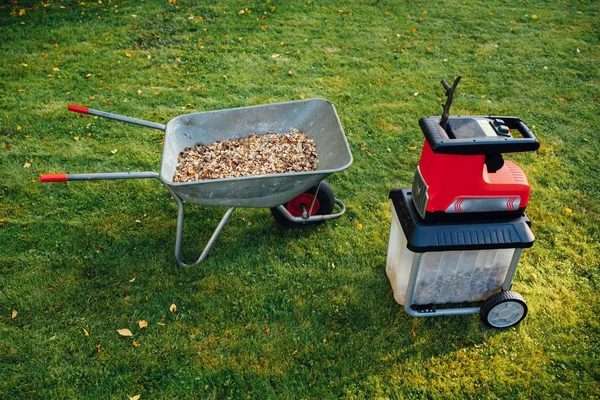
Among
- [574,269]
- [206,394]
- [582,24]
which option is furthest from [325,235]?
[582,24]

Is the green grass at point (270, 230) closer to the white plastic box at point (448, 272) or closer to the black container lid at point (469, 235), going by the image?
the white plastic box at point (448, 272)

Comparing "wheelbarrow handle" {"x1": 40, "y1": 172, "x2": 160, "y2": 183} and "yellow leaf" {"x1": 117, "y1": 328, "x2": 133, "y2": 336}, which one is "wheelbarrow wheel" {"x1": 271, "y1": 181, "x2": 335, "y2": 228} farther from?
"yellow leaf" {"x1": 117, "y1": 328, "x2": 133, "y2": 336}

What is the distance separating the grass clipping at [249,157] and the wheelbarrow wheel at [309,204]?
27 centimetres

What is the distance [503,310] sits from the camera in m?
3.28

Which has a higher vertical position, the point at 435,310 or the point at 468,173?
the point at 468,173

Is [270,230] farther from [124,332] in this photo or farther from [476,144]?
[476,144]

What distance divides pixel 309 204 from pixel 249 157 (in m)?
0.62

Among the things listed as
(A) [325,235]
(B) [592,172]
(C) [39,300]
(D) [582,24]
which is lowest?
(C) [39,300]

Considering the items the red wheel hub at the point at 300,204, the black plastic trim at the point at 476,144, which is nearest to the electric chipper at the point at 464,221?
the black plastic trim at the point at 476,144

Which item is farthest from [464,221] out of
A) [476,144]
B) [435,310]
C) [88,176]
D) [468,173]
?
[88,176]

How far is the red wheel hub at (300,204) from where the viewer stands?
4.00 meters

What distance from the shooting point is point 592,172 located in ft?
15.5

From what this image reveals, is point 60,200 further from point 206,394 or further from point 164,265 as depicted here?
point 206,394

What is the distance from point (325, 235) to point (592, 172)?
271 cm
